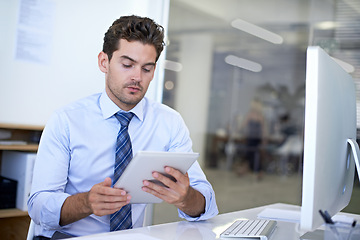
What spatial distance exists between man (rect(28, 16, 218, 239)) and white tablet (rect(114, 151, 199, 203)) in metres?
0.19

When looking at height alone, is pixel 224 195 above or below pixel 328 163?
below

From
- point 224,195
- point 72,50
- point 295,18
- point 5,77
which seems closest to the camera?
point 5,77

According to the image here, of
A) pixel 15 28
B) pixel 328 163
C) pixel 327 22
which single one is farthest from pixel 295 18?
pixel 328 163

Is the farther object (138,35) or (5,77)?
(5,77)

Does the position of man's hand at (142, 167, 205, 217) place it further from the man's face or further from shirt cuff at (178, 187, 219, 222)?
the man's face

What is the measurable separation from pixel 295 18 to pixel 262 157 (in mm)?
2355

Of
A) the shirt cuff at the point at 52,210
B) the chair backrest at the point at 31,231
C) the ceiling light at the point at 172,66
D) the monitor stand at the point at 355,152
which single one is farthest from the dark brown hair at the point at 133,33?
the ceiling light at the point at 172,66

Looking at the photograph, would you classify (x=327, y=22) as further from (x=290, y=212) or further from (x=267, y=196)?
(x=267, y=196)

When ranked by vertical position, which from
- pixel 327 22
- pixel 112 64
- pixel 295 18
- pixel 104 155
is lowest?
pixel 104 155

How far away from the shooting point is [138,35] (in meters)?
1.70

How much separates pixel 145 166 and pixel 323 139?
0.49m

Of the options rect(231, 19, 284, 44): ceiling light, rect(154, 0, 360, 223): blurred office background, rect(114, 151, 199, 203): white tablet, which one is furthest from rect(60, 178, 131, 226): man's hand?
rect(231, 19, 284, 44): ceiling light

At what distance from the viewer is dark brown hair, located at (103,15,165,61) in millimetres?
1702

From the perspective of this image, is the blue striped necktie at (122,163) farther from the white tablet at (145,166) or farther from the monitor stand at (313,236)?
the monitor stand at (313,236)
